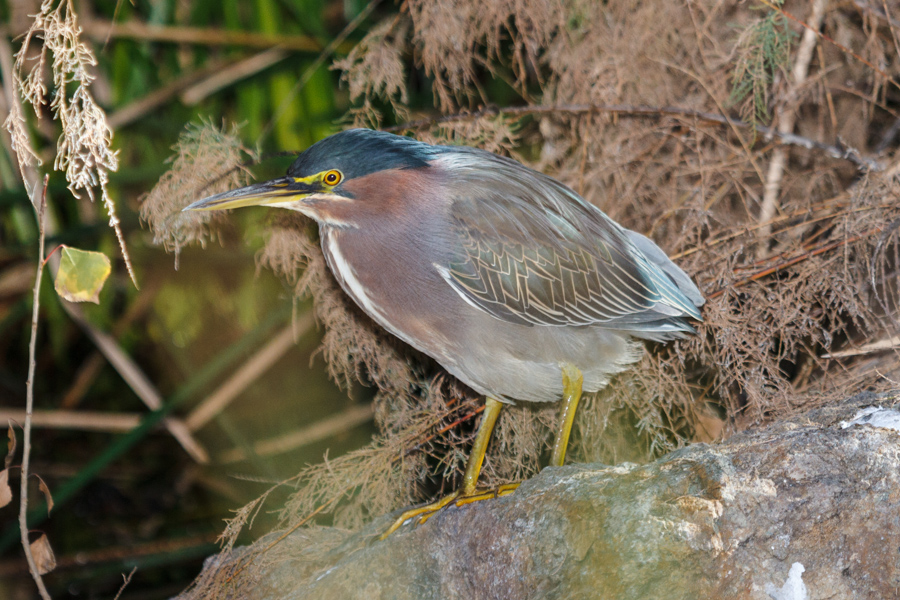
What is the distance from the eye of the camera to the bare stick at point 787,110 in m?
2.29

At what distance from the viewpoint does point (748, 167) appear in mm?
2502

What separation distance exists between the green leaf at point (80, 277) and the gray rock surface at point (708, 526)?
0.80 metres

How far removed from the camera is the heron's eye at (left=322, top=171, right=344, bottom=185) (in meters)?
1.73

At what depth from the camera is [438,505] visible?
1.79m

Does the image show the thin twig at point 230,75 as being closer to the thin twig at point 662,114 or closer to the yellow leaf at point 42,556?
the thin twig at point 662,114

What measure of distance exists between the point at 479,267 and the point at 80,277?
0.84 m

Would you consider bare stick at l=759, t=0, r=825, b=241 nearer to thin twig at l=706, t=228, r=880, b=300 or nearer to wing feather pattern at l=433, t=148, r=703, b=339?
thin twig at l=706, t=228, r=880, b=300

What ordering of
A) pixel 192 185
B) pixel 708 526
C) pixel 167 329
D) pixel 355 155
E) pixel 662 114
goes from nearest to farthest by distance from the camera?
pixel 708 526, pixel 355 155, pixel 192 185, pixel 662 114, pixel 167 329

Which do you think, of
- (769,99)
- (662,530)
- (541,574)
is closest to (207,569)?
(541,574)

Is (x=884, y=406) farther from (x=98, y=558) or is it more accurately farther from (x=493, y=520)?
(x=98, y=558)

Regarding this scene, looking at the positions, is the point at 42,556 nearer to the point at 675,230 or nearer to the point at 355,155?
the point at 355,155

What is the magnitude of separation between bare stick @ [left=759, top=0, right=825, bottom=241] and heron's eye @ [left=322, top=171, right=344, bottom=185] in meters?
1.29

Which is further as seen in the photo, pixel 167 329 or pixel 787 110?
pixel 167 329

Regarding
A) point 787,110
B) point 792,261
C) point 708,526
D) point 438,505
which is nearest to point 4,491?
point 438,505
